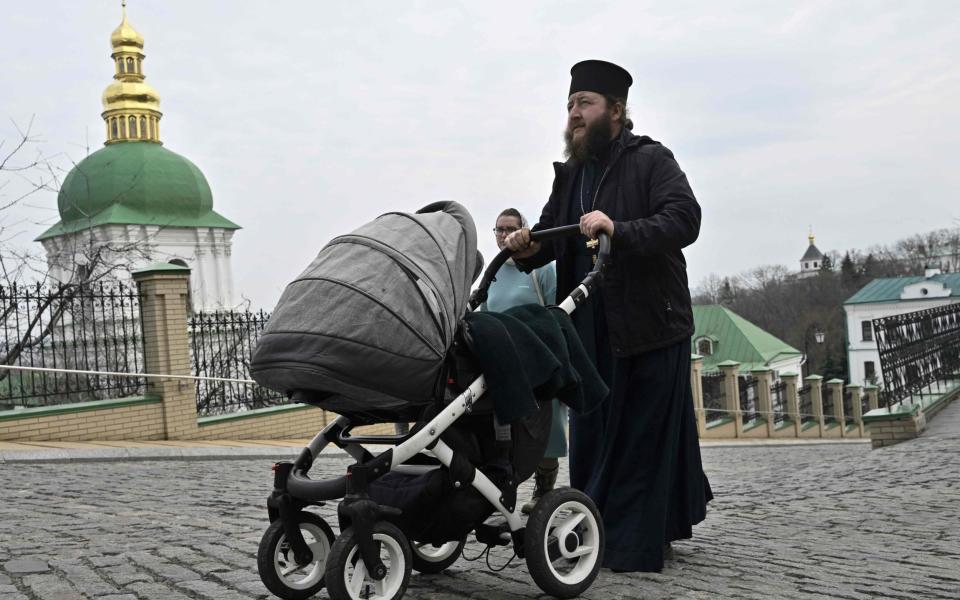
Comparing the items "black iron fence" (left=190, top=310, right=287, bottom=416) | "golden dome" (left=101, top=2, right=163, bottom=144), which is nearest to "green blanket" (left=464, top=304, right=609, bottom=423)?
"black iron fence" (left=190, top=310, right=287, bottom=416)

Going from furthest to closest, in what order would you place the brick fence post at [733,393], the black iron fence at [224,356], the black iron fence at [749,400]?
1. the black iron fence at [749,400]
2. the brick fence post at [733,393]
3. the black iron fence at [224,356]

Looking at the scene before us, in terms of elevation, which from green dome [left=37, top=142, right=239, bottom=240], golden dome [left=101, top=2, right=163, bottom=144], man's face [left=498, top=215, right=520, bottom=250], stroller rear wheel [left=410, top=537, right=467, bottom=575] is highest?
golden dome [left=101, top=2, right=163, bottom=144]

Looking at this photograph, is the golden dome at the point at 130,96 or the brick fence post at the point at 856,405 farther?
the golden dome at the point at 130,96

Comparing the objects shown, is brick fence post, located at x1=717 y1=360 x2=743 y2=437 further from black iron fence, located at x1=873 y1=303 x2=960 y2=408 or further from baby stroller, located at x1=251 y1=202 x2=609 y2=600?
baby stroller, located at x1=251 y1=202 x2=609 y2=600

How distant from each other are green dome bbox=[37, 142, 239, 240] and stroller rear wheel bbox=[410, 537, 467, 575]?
4359 cm

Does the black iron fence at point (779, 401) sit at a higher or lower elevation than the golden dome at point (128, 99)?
lower

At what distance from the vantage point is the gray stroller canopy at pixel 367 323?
320 cm

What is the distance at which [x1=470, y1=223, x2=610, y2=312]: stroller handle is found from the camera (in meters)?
4.06

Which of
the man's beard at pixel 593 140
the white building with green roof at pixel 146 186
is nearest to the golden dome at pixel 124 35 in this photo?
the white building with green roof at pixel 146 186

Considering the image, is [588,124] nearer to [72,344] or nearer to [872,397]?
[72,344]

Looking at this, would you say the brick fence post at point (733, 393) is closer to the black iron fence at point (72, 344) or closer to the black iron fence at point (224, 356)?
the black iron fence at point (224, 356)

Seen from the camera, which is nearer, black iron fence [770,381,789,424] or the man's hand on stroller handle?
the man's hand on stroller handle

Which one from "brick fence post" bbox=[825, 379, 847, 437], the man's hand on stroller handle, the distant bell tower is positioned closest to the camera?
the man's hand on stroller handle

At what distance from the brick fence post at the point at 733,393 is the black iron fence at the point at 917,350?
10.0m
